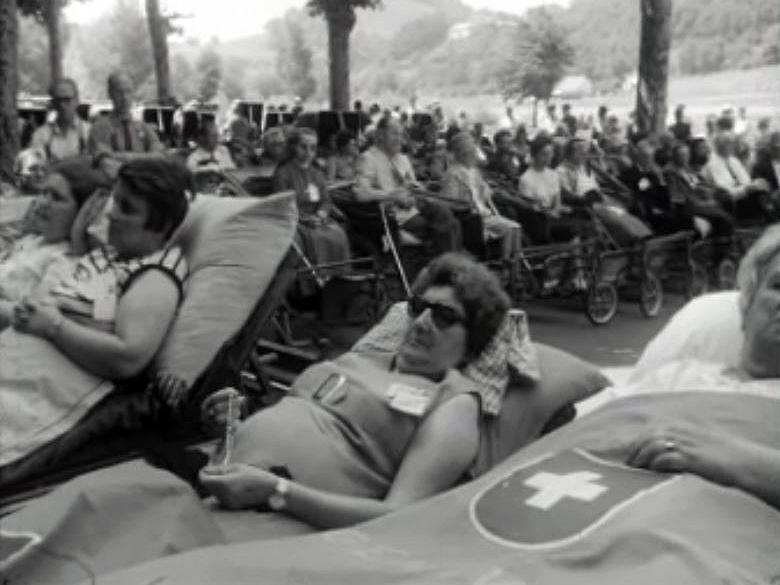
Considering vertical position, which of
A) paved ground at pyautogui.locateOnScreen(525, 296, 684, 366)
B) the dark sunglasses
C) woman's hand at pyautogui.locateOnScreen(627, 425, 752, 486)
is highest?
the dark sunglasses

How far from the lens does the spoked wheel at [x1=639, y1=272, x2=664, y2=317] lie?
341 inches

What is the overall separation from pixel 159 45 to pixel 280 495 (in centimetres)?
2379

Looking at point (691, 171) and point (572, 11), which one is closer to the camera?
point (691, 171)

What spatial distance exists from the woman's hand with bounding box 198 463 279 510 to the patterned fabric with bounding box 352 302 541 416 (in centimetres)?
66

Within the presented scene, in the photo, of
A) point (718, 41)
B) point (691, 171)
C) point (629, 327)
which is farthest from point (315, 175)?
point (718, 41)

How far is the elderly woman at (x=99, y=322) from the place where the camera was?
120 inches

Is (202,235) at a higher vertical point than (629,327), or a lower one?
higher

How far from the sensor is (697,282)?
9.32m

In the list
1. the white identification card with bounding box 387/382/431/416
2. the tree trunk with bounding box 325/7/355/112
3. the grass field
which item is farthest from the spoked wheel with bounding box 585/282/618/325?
the grass field

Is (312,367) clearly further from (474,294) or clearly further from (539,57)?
(539,57)

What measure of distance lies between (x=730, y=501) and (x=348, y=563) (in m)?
0.74

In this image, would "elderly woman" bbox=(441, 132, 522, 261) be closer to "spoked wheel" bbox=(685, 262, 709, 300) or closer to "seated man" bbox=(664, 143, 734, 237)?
"seated man" bbox=(664, 143, 734, 237)

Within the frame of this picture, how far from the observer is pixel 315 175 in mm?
8039

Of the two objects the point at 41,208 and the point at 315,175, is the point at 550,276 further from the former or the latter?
the point at 41,208
